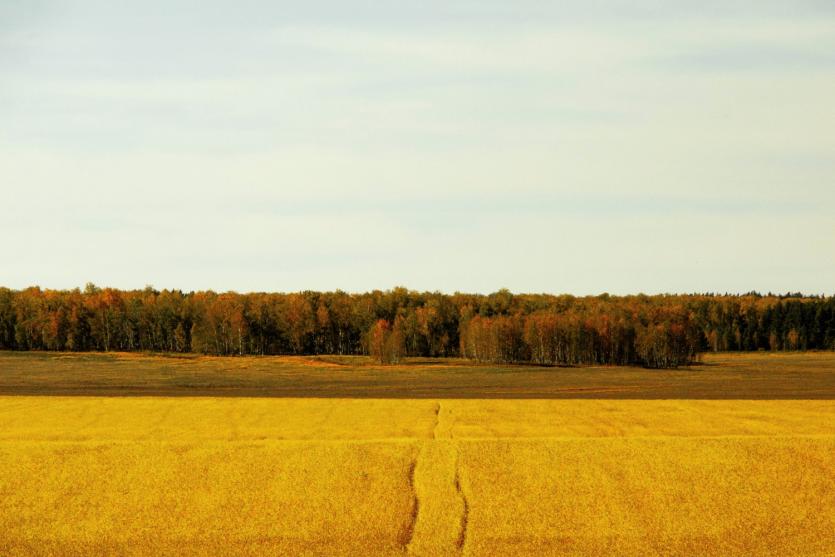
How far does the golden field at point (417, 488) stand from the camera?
34656 millimetres

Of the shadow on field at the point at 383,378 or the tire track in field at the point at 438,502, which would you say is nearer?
the tire track in field at the point at 438,502

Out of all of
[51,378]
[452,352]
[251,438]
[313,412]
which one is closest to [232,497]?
[251,438]

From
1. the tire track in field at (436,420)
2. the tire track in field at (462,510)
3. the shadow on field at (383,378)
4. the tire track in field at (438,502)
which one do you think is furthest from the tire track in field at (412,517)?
the shadow on field at (383,378)

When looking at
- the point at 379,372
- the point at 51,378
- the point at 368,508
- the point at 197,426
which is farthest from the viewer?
the point at 379,372

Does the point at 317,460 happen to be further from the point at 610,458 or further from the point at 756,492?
the point at 756,492

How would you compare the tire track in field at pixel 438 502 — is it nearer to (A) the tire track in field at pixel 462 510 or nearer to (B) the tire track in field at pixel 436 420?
(A) the tire track in field at pixel 462 510

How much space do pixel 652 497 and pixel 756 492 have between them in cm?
444

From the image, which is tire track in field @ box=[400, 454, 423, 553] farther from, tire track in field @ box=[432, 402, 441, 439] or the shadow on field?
the shadow on field

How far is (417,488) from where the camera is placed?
3962cm

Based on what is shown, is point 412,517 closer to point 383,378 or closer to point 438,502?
point 438,502

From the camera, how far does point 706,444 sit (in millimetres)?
45094

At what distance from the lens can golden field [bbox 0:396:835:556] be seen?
3466 cm

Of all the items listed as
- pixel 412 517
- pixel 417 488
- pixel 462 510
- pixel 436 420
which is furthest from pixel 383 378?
pixel 412 517

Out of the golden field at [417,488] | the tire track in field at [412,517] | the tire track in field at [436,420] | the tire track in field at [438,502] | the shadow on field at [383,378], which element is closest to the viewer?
the tire track in field at [438,502]
